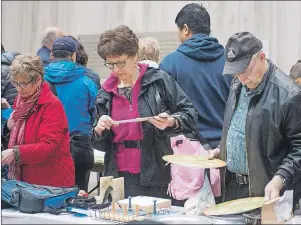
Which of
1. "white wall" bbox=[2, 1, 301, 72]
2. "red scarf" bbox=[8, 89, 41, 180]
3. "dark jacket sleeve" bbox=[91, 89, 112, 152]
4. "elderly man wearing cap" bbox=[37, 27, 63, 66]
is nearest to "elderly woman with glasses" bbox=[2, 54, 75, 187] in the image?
"red scarf" bbox=[8, 89, 41, 180]

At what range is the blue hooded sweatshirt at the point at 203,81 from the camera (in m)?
3.03

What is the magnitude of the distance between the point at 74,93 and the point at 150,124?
41.7 inches

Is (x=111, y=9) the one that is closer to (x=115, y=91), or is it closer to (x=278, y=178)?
(x=115, y=91)

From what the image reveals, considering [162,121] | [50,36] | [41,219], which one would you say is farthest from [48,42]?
[41,219]

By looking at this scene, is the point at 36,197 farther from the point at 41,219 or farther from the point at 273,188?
the point at 273,188

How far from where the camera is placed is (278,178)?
7.09 ft

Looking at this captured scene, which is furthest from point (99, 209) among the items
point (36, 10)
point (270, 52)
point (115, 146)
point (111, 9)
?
point (36, 10)

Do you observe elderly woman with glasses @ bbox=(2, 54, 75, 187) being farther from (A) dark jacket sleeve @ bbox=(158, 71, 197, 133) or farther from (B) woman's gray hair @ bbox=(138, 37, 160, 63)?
(B) woman's gray hair @ bbox=(138, 37, 160, 63)

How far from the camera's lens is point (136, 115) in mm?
2631

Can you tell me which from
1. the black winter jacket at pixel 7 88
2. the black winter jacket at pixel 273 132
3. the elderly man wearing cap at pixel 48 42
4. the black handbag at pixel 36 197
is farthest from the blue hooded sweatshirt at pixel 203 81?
the elderly man wearing cap at pixel 48 42

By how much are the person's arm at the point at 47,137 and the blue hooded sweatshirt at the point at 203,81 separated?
649 mm

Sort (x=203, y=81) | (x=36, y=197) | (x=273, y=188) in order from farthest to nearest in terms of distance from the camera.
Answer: (x=203, y=81) → (x=36, y=197) → (x=273, y=188)

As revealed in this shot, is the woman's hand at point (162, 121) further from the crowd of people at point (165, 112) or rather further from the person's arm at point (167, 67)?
the person's arm at point (167, 67)

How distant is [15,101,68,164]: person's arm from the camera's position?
264 cm
